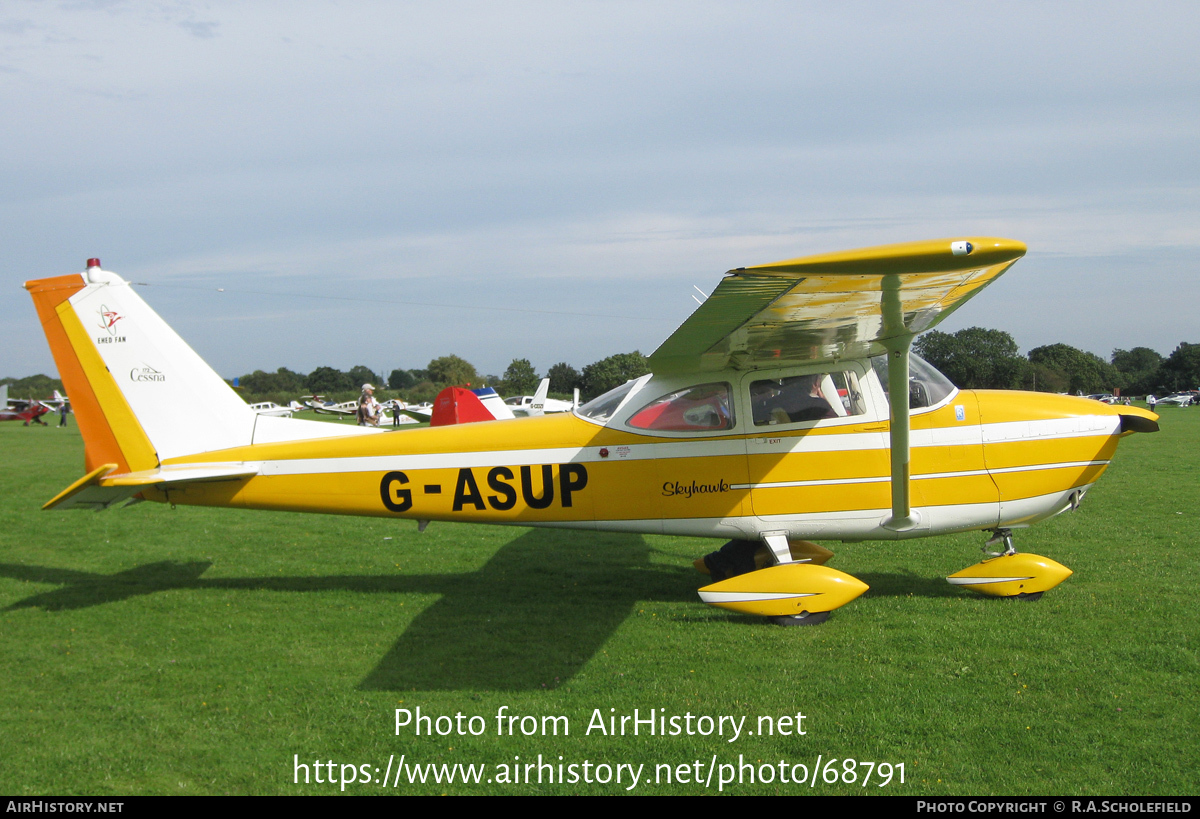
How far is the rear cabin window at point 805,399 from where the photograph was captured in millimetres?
6387

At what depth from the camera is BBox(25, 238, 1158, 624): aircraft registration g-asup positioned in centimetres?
629

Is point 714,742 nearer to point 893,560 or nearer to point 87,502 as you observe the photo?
point 893,560

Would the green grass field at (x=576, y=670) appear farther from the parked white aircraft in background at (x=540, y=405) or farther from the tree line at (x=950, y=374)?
the parked white aircraft in background at (x=540, y=405)

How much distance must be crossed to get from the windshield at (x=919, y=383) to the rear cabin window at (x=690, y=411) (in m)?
1.27

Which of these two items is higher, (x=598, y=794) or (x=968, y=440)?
(x=968, y=440)

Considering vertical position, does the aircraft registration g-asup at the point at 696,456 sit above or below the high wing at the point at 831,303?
below

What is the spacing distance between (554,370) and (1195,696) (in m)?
57.4

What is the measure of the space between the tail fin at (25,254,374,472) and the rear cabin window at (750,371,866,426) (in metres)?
4.55

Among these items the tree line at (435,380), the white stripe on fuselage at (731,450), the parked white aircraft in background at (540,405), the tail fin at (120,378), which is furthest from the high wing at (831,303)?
the tree line at (435,380)

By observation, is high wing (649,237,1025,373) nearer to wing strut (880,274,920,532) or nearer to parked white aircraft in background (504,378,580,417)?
wing strut (880,274,920,532)

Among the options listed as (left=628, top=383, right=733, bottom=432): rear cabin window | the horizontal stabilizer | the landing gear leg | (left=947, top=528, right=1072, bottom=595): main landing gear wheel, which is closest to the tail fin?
the horizontal stabilizer

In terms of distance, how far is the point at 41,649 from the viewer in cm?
566

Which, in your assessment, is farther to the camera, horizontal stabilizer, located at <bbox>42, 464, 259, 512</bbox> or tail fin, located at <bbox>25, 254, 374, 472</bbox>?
tail fin, located at <bbox>25, 254, 374, 472</bbox>
